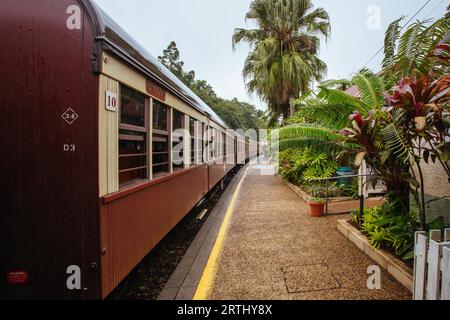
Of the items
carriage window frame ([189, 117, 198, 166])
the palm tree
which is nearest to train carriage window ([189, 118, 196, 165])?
carriage window frame ([189, 117, 198, 166])

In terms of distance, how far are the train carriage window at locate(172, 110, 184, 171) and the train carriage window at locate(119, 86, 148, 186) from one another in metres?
1.21

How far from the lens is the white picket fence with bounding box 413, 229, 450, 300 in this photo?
2.24 meters

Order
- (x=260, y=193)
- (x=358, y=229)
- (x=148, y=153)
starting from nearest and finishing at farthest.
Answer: (x=148, y=153) < (x=358, y=229) < (x=260, y=193)

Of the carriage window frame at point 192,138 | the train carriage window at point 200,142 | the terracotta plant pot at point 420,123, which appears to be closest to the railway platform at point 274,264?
the carriage window frame at point 192,138

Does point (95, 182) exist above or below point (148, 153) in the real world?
below

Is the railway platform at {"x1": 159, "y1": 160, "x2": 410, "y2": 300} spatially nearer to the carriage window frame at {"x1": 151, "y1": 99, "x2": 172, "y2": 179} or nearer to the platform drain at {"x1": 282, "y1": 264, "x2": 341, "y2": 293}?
the platform drain at {"x1": 282, "y1": 264, "x2": 341, "y2": 293}

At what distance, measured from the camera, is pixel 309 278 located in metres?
3.37

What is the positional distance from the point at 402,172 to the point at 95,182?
3.64m

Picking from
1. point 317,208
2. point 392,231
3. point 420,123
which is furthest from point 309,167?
point 420,123

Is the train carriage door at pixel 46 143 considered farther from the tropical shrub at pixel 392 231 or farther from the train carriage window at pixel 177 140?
the tropical shrub at pixel 392 231

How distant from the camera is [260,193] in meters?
9.62

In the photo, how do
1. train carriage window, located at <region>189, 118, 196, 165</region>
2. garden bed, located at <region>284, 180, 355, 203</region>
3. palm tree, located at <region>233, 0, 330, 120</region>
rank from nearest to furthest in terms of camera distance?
train carriage window, located at <region>189, 118, 196, 165</region> → garden bed, located at <region>284, 180, 355, 203</region> → palm tree, located at <region>233, 0, 330, 120</region>
